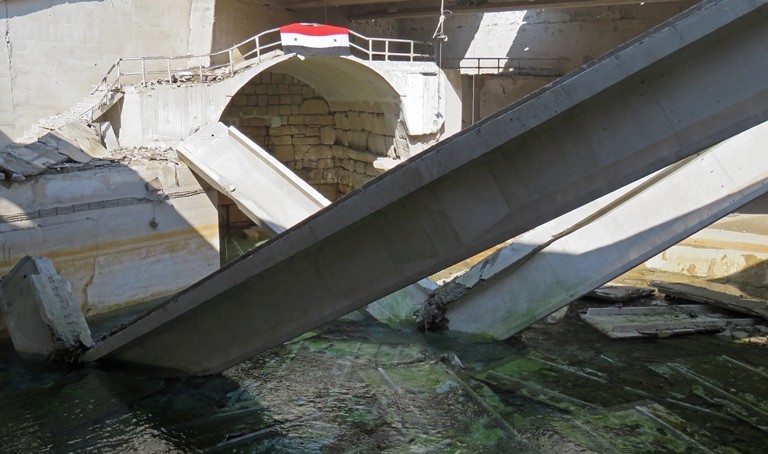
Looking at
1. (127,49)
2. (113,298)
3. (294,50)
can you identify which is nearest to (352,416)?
(113,298)

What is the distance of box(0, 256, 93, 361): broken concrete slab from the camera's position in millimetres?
8281

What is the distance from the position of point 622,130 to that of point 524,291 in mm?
5510

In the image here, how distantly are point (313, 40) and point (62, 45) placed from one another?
558cm

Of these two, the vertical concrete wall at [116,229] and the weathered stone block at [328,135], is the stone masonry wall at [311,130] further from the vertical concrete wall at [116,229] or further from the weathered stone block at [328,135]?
the vertical concrete wall at [116,229]

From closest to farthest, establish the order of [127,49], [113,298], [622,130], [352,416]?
[622,130] < [352,416] < [113,298] < [127,49]

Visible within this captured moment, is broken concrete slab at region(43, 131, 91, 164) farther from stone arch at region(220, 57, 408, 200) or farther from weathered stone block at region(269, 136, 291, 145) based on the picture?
weathered stone block at region(269, 136, 291, 145)

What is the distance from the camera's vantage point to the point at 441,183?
5.40m

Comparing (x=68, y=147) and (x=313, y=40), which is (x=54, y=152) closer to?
(x=68, y=147)

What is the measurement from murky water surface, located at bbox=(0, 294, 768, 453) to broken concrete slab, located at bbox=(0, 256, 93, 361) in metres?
0.29

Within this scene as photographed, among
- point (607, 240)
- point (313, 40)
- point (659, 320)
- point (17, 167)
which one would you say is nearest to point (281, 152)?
point (313, 40)

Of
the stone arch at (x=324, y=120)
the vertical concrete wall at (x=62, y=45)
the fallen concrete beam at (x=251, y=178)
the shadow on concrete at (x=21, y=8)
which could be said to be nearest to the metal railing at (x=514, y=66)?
the stone arch at (x=324, y=120)

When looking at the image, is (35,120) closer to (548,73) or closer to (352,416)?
(352,416)

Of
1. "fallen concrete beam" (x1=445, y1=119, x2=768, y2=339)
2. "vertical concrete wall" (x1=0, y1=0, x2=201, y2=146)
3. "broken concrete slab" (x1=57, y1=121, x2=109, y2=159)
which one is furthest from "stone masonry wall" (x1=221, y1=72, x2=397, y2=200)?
"fallen concrete beam" (x1=445, y1=119, x2=768, y2=339)

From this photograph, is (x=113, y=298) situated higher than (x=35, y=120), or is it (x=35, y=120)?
(x=35, y=120)
